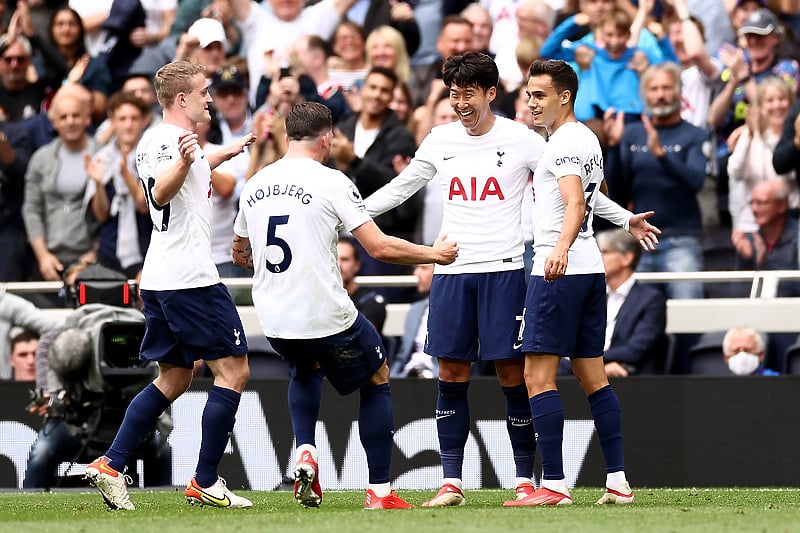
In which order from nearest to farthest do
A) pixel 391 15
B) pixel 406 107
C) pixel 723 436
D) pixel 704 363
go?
1. pixel 723 436
2. pixel 704 363
3. pixel 406 107
4. pixel 391 15

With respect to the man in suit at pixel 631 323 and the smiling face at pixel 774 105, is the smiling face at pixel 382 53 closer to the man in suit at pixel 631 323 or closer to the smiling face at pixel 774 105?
the smiling face at pixel 774 105

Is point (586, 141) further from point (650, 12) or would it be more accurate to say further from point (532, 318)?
point (650, 12)

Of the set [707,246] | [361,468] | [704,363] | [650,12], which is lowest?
[361,468]

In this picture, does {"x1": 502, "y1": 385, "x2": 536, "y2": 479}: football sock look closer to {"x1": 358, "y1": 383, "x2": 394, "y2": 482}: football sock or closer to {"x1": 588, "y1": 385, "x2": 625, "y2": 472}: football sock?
{"x1": 588, "y1": 385, "x2": 625, "y2": 472}: football sock

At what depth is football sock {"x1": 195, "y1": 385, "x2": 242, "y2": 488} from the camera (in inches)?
278

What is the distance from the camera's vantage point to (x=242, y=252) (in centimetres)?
731

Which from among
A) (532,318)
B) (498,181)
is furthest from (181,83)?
(532,318)

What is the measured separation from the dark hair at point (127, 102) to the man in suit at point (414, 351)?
11.1 feet

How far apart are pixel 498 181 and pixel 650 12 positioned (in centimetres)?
600

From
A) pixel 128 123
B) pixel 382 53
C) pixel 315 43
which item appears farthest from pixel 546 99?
pixel 128 123

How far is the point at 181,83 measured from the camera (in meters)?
7.14

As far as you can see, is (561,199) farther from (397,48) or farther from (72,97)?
(72,97)

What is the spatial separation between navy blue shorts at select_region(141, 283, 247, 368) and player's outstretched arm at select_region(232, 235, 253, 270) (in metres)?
0.25

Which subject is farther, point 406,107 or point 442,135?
point 406,107
